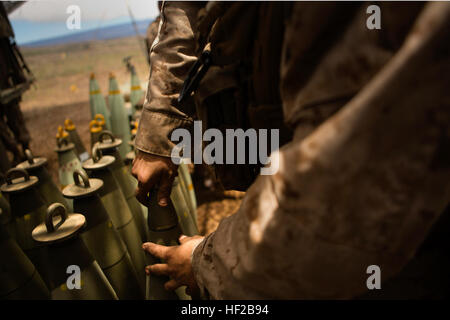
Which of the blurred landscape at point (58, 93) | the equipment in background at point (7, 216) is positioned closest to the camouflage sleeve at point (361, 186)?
the equipment in background at point (7, 216)

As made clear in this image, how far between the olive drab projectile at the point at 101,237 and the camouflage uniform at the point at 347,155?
0.62 metres

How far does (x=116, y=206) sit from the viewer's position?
3.39 feet

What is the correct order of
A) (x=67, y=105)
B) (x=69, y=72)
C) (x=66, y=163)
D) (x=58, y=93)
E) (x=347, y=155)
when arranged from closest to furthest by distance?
1. (x=347, y=155)
2. (x=66, y=163)
3. (x=67, y=105)
4. (x=58, y=93)
5. (x=69, y=72)

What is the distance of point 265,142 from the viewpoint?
0.50 metres

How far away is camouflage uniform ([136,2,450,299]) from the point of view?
0.81 ft

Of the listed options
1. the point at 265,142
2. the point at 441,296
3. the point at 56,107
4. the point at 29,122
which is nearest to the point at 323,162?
the point at 265,142

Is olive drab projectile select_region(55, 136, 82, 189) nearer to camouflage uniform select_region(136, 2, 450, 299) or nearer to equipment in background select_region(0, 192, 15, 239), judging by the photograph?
equipment in background select_region(0, 192, 15, 239)

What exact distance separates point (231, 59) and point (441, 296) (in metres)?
0.51

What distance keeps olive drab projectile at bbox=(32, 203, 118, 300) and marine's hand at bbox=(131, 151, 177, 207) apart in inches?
7.3

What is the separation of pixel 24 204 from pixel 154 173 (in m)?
0.57

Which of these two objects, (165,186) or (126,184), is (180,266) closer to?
(165,186)

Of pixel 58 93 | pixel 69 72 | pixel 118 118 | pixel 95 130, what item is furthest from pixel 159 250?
pixel 69 72

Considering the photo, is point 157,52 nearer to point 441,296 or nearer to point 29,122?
point 441,296

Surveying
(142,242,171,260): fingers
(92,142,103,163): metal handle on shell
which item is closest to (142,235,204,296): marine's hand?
(142,242,171,260): fingers
